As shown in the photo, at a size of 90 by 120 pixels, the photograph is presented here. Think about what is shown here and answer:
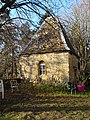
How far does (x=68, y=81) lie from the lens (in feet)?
92.2

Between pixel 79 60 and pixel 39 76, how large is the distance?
9.08 m

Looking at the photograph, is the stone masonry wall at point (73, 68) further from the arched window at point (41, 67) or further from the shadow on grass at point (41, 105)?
the shadow on grass at point (41, 105)

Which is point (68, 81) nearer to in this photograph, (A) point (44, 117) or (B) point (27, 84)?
(B) point (27, 84)

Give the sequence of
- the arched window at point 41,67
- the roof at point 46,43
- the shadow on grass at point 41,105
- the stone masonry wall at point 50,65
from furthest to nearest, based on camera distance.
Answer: the arched window at point 41,67 → the roof at point 46,43 → the stone masonry wall at point 50,65 → the shadow on grass at point 41,105

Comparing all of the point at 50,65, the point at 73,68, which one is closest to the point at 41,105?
the point at 50,65

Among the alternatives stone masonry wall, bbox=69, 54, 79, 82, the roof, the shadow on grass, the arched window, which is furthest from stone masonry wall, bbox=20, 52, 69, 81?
the shadow on grass

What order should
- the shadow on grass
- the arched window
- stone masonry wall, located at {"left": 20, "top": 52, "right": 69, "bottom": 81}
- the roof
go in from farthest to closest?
the arched window
the roof
stone masonry wall, located at {"left": 20, "top": 52, "right": 69, "bottom": 81}
the shadow on grass

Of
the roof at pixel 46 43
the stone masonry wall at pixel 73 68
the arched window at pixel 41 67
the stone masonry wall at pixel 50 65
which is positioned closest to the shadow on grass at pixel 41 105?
the stone masonry wall at pixel 50 65

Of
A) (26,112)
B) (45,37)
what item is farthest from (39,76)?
(26,112)

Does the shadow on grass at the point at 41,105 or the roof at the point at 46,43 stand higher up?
the roof at the point at 46,43

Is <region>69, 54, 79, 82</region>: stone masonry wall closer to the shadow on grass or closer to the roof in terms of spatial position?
the roof

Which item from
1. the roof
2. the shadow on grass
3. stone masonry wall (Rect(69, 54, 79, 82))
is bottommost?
the shadow on grass

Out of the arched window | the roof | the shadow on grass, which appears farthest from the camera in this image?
the arched window

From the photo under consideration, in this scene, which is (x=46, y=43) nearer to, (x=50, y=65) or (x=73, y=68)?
(x=50, y=65)
